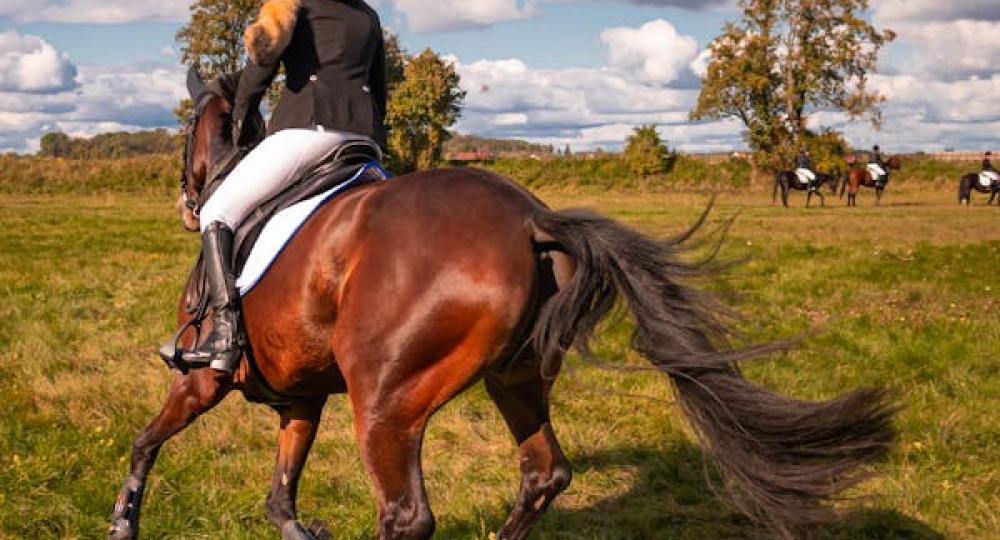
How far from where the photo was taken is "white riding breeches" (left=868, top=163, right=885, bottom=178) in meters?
40.2

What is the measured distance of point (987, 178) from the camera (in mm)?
39188

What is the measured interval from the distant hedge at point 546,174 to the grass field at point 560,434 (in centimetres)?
4000

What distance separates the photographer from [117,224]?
25.9 m

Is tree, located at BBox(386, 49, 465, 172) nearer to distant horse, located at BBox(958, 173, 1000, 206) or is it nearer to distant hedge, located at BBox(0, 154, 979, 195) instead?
distant hedge, located at BBox(0, 154, 979, 195)

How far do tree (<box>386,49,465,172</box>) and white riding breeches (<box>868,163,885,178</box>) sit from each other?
A: 1063 inches

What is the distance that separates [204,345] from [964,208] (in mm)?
35091

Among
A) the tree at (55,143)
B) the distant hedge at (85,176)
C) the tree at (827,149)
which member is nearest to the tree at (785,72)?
the tree at (827,149)

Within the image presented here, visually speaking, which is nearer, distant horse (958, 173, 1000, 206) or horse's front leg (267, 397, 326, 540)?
horse's front leg (267, 397, 326, 540)

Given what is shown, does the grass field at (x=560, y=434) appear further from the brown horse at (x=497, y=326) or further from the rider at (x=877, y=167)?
the rider at (x=877, y=167)

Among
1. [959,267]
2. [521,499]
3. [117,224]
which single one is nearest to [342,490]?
[521,499]

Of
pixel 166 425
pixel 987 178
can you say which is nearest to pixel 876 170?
pixel 987 178

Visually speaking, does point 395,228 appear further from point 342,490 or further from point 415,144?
point 415,144

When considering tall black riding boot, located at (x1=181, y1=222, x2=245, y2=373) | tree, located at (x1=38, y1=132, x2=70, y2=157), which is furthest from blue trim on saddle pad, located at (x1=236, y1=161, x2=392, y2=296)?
tree, located at (x1=38, y1=132, x2=70, y2=157)

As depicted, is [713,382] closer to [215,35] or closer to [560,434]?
[560,434]
